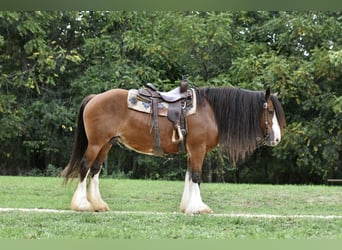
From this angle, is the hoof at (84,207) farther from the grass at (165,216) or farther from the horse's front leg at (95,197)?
the grass at (165,216)

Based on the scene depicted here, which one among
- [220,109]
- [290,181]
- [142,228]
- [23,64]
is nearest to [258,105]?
[220,109]

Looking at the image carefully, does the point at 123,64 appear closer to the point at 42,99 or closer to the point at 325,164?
the point at 42,99

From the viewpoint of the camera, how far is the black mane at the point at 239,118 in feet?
18.1

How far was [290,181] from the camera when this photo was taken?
14.9m

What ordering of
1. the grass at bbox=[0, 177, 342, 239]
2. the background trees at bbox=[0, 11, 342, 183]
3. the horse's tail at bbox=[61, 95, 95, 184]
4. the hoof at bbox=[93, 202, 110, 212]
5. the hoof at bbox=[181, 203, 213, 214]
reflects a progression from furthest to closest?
the background trees at bbox=[0, 11, 342, 183], the horse's tail at bbox=[61, 95, 95, 184], the hoof at bbox=[93, 202, 110, 212], the hoof at bbox=[181, 203, 213, 214], the grass at bbox=[0, 177, 342, 239]

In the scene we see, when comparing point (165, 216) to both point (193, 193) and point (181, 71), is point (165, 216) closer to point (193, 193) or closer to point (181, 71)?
point (193, 193)

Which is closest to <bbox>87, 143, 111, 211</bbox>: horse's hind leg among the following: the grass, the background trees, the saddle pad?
the grass

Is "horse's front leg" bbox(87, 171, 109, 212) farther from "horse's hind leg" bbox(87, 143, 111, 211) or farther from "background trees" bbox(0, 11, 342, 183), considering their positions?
"background trees" bbox(0, 11, 342, 183)

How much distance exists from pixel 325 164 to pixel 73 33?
26.7 feet

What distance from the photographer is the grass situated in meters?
3.87

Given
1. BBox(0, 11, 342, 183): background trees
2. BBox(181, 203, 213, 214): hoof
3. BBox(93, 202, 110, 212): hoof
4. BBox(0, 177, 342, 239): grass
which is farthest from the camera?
BBox(0, 11, 342, 183): background trees

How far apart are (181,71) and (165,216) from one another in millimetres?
9464

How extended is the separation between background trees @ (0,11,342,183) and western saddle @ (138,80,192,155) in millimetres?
5925

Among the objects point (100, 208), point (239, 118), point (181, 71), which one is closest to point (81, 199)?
point (100, 208)
